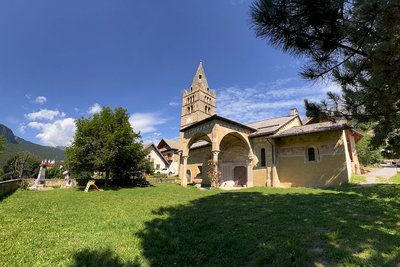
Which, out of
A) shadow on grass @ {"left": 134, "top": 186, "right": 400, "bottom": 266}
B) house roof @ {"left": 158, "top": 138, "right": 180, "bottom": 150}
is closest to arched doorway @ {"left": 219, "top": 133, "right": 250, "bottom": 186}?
shadow on grass @ {"left": 134, "top": 186, "right": 400, "bottom": 266}

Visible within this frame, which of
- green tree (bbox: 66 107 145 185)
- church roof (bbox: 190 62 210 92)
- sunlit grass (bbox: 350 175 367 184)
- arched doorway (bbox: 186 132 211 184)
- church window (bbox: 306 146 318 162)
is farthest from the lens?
church roof (bbox: 190 62 210 92)

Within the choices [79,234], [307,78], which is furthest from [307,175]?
[79,234]

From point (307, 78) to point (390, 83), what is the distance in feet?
5.45

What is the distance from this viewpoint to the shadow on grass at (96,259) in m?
3.88

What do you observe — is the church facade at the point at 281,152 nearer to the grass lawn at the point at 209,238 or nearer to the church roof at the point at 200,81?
the grass lawn at the point at 209,238

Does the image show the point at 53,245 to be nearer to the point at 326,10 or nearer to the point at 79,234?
the point at 79,234

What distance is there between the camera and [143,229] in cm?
584

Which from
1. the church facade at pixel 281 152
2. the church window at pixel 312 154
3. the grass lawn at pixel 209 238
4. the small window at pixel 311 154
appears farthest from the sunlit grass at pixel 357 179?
the grass lawn at pixel 209 238

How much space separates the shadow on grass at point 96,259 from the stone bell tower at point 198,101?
41.3 meters

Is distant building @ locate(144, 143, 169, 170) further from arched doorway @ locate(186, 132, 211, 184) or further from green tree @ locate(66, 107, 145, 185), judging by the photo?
green tree @ locate(66, 107, 145, 185)

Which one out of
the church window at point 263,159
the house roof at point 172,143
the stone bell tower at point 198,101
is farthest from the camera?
the house roof at point 172,143

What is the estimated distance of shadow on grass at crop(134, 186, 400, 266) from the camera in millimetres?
3793

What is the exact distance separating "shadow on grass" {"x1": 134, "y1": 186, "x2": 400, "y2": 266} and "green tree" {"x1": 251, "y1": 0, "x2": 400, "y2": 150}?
3.12m

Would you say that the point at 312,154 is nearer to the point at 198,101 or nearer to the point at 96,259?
the point at 96,259
